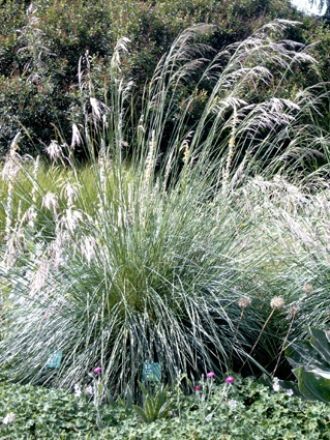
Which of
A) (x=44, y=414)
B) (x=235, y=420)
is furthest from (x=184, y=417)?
(x=44, y=414)

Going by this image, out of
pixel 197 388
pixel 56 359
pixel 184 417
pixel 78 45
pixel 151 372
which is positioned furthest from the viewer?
pixel 78 45

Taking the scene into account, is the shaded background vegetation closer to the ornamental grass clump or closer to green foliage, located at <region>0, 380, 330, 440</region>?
the ornamental grass clump

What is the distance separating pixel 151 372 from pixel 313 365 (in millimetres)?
802

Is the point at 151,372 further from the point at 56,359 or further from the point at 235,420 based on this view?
the point at 235,420

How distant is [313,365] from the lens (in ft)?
12.5

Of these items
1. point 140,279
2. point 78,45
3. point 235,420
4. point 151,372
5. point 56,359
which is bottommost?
point 56,359

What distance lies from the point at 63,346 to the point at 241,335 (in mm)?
922

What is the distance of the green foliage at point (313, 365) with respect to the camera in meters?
3.57

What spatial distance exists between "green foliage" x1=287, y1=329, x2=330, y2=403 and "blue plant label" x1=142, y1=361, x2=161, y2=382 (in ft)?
2.16

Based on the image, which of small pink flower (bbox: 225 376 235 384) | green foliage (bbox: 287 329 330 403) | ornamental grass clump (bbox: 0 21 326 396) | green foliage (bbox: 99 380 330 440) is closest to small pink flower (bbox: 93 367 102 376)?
ornamental grass clump (bbox: 0 21 326 396)

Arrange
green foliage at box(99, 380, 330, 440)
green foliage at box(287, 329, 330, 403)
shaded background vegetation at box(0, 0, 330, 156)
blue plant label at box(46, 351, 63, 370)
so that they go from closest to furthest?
green foliage at box(99, 380, 330, 440) < green foliage at box(287, 329, 330, 403) < blue plant label at box(46, 351, 63, 370) < shaded background vegetation at box(0, 0, 330, 156)

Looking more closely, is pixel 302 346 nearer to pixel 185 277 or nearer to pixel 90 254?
pixel 185 277

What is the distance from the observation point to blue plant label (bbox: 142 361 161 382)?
149 inches

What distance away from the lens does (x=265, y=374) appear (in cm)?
400
